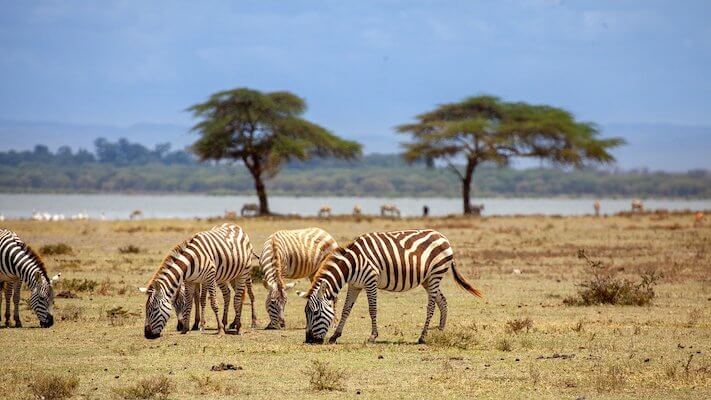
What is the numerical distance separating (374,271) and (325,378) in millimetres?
3408

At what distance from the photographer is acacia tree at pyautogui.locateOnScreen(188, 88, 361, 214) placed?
62.5m

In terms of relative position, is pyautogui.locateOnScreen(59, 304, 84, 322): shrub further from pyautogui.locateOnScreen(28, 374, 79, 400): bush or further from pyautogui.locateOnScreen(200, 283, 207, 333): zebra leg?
pyautogui.locateOnScreen(28, 374, 79, 400): bush

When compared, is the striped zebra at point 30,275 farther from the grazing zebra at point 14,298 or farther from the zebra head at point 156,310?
the zebra head at point 156,310

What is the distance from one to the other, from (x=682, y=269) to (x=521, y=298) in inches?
290

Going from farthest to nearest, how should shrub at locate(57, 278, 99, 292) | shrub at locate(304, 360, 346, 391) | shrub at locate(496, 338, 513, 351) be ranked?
shrub at locate(57, 278, 99, 292) → shrub at locate(496, 338, 513, 351) → shrub at locate(304, 360, 346, 391)

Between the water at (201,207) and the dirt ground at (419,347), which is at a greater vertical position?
the water at (201,207)

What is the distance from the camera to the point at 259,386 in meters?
12.9

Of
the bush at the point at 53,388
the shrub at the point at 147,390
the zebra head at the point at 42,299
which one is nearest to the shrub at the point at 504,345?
the shrub at the point at 147,390

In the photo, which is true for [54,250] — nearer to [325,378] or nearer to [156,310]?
[156,310]

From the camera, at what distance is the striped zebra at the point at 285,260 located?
17.6 metres

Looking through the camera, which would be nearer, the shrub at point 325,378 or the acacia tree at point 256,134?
the shrub at point 325,378

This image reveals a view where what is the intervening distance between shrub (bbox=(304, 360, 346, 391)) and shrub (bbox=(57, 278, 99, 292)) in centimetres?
1121

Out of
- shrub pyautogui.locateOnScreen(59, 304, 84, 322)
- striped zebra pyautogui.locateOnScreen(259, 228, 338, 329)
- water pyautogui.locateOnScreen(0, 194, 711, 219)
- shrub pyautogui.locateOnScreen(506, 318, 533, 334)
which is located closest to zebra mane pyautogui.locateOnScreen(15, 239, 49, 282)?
shrub pyautogui.locateOnScreen(59, 304, 84, 322)

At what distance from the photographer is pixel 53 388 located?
12023mm
